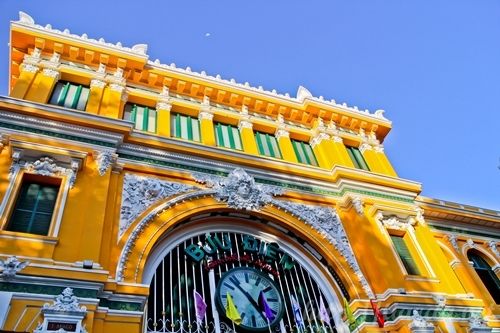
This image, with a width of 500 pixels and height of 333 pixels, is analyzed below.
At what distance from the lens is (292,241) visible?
14.6 meters

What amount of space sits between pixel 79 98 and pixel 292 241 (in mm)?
8985

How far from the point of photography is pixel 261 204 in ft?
47.4

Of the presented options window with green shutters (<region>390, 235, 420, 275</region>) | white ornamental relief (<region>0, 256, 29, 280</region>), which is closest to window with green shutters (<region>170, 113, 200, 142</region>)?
white ornamental relief (<region>0, 256, 29, 280</region>)

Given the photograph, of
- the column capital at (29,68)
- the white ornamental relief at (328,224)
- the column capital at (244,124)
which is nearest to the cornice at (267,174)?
the white ornamental relief at (328,224)

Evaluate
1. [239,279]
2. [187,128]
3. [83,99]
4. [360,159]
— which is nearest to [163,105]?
[187,128]

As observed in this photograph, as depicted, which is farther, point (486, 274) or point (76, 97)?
point (486, 274)

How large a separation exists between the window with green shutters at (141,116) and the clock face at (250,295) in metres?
6.36

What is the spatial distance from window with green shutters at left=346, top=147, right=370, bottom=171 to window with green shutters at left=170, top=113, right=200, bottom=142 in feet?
22.5

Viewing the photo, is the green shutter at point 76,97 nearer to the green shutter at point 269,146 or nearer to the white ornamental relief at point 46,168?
the white ornamental relief at point 46,168

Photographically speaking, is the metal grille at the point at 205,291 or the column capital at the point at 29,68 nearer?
the metal grille at the point at 205,291

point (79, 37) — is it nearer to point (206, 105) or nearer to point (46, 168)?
point (206, 105)

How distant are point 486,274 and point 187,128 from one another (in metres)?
13.9

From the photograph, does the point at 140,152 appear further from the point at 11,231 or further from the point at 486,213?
the point at 486,213

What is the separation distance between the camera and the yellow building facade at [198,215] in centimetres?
1046
